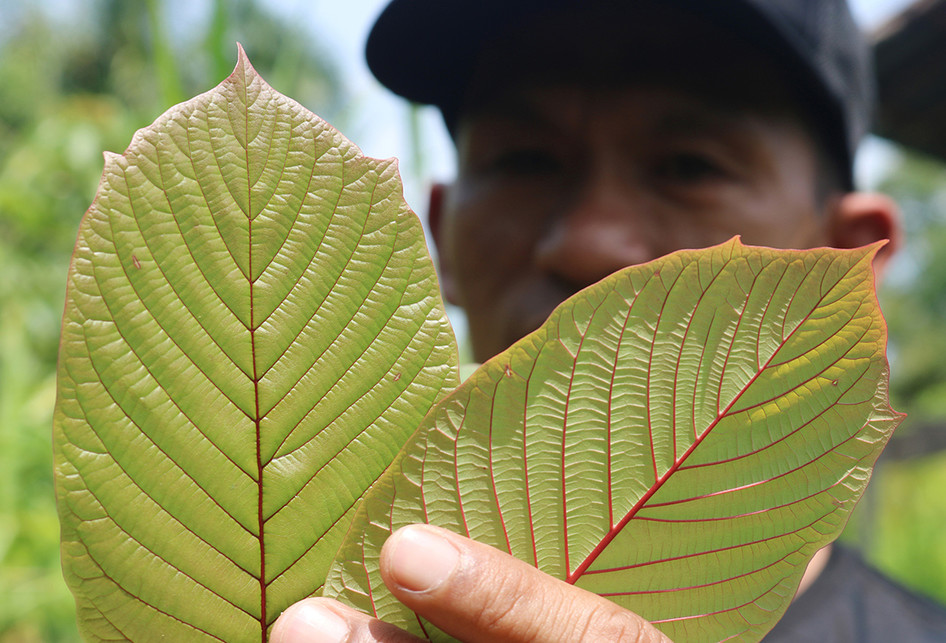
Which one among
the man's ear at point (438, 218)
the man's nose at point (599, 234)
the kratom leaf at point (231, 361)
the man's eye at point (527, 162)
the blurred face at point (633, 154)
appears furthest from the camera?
the man's ear at point (438, 218)

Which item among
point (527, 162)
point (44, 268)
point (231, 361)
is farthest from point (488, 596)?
point (44, 268)

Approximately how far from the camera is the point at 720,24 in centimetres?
96

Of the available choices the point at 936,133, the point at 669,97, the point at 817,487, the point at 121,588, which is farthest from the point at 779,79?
the point at 936,133

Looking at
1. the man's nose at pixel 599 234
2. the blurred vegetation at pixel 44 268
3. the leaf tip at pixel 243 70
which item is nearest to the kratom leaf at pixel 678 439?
the leaf tip at pixel 243 70

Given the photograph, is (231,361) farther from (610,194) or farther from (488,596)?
(610,194)

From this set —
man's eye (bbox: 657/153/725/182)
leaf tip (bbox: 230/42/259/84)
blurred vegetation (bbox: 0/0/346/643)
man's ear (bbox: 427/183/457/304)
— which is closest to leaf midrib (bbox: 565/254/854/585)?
leaf tip (bbox: 230/42/259/84)

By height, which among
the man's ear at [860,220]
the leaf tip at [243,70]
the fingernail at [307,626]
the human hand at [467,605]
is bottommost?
the fingernail at [307,626]

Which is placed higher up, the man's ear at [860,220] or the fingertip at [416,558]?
the man's ear at [860,220]

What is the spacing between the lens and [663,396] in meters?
0.21

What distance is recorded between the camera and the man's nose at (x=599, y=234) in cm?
82

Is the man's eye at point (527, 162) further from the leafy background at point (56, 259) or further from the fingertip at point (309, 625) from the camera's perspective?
the fingertip at point (309, 625)

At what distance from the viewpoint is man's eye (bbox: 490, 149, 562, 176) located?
104cm

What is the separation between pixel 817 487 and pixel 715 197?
31.0 inches

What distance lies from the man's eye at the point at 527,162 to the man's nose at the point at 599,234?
0.11m
